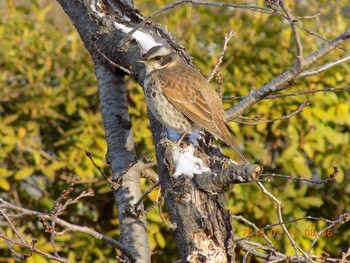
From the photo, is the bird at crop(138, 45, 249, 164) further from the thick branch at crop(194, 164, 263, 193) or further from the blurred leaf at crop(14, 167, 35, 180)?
the blurred leaf at crop(14, 167, 35, 180)

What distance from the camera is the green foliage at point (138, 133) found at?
252 inches

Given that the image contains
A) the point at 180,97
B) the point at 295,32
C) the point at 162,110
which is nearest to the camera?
the point at 295,32

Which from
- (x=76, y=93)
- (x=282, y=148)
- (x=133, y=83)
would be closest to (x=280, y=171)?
(x=282, y=148)

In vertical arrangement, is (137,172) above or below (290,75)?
below

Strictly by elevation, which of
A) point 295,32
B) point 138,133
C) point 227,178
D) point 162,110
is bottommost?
point 227,178

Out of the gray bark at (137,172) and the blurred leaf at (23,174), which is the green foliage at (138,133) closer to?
the blurred leaf at (23,174)

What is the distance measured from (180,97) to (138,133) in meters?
1.42

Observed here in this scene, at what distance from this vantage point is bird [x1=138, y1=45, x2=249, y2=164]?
4.72 m

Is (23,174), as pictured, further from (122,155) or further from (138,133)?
(122,155)

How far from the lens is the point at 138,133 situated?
643cm

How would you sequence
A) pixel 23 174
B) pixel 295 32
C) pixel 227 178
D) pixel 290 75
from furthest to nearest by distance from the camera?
pixel 23 174
pixel 290 75
pixel 295 32
pixel 227 178

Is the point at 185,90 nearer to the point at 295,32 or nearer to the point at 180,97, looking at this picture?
the point at 180,97

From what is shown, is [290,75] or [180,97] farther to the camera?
[180,97]

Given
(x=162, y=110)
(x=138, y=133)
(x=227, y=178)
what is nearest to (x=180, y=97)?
(x=162, y=110)
